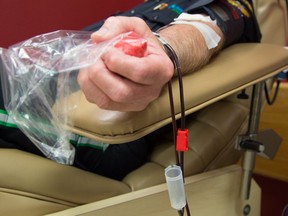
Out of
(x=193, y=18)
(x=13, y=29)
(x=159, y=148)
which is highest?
(x=193, y=18)

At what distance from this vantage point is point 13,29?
56.4 inches

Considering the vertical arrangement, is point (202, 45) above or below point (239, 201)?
above

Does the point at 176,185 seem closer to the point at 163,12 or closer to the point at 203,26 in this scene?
the point at 203,26

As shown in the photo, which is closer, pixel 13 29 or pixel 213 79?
pixel 213 79

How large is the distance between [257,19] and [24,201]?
2.44ft

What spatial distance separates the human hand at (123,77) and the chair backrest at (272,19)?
23.2 inches

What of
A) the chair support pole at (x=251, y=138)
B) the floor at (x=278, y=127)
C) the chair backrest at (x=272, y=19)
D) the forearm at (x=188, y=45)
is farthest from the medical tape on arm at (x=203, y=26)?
the floor at (x=278, y=127)

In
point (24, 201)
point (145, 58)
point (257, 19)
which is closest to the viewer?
point (145, 58)

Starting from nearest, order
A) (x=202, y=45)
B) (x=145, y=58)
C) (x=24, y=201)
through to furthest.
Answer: (x=145, y=58)
(x=24, y=201)
(x=202, y=45)

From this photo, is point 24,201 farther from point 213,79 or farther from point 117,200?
point 213,79

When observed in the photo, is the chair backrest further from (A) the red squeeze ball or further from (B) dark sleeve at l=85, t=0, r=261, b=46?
(A) the red squeeze ball

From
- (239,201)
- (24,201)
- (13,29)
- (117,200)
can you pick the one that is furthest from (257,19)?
(13,29)

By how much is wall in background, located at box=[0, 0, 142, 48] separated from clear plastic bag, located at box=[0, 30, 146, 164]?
2.81ft

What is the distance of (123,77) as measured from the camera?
508 millimetres
